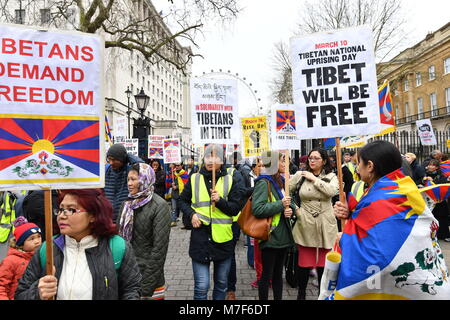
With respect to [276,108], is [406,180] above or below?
below

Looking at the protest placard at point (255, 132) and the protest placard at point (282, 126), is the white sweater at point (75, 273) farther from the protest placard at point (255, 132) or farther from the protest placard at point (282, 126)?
the protest placard at point (255, 132)

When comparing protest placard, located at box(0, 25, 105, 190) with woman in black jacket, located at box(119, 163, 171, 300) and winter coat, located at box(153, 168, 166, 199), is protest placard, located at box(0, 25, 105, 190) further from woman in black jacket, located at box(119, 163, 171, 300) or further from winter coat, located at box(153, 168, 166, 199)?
winter coat, located at box(153, 168, 166, 199)

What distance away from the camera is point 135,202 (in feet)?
10.3

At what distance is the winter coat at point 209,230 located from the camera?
364cm

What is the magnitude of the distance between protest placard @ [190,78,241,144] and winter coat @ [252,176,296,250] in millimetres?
1084

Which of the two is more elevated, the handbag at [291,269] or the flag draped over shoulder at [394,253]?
the flag draped over shoulder at [394,253]

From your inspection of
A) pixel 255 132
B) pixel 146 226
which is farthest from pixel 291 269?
pixel 255 132

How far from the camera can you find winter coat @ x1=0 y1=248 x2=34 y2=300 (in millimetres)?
2830

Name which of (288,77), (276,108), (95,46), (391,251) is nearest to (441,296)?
(391,251)

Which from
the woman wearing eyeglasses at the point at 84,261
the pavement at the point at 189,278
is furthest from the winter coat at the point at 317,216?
the woman wearing eyeglasses at the point at 84,261

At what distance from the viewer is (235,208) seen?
3.79 metres

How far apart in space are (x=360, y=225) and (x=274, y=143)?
2662 millimetres

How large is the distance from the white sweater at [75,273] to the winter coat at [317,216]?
9.04 ft
